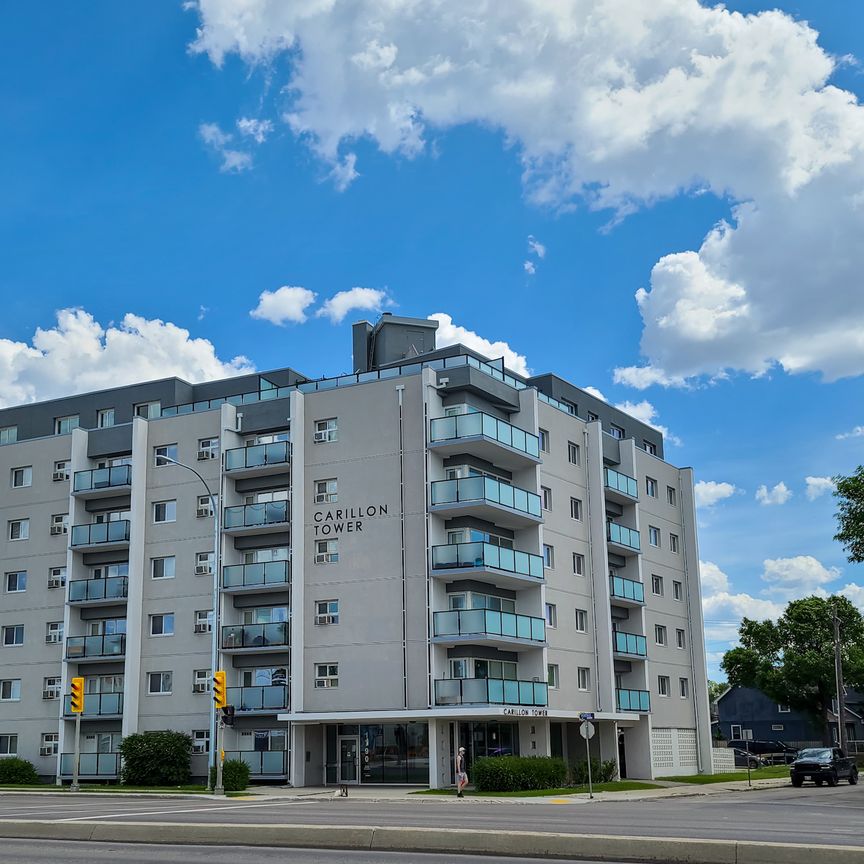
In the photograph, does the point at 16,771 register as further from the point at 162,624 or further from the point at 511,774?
the point at 511,774

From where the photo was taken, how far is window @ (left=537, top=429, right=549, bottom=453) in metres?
50.3

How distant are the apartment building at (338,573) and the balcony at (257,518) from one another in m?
0.09

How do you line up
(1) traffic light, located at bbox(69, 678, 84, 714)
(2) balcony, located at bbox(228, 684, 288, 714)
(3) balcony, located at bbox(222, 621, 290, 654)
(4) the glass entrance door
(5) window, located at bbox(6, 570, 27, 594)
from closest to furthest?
(1) traffic light, located at bbox(69, 678, 84, 714), (4) the glass entrance door, (2) balcony, located at bbox(228, 684, 288, 714), (3) balcony, located at bbox(222, 621, 290, 654), (5) window, located at bbox(6, 570, 27, 594)

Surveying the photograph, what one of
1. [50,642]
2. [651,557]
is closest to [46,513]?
[50,642]

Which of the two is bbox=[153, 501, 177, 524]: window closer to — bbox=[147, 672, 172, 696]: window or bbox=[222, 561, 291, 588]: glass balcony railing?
bbox=[222, 561, 291, 588]: glass balcony railing

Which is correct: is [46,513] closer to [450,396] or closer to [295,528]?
[295,528]

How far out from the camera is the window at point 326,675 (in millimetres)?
44750

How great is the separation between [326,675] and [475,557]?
25.8 ft

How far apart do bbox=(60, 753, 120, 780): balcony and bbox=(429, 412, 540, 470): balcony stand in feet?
62.6

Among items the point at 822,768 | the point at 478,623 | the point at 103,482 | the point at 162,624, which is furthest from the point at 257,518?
the point at 822,768

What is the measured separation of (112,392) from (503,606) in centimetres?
2253

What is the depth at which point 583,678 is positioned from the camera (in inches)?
1984

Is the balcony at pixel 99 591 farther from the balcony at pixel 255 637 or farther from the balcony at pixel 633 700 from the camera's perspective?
the balcony at pixel 633 700

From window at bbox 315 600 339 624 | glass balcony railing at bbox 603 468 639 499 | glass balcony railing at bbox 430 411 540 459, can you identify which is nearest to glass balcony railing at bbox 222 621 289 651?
window at bbox 315 600 339 624
